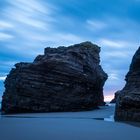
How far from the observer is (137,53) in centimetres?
1931

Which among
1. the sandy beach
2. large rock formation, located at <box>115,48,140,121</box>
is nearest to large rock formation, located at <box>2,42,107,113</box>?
large rock formation, located at <box>115,48,140,121</box>

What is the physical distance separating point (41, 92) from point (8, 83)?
4086 millimetres

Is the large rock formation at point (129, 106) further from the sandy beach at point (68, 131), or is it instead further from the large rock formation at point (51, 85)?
the large rock formation at point (51, 85)

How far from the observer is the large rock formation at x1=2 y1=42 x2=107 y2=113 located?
2670 centimetres

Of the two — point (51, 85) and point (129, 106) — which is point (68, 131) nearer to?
point (129, 106)

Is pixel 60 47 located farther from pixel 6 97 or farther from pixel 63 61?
pixel 6 97

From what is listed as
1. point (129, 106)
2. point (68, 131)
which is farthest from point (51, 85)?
point (68, 131)

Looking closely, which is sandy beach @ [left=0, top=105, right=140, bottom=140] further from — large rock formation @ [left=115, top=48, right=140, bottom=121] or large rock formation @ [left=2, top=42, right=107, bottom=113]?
large rock formation @ [left=2, top=42, right=107, bottom=113]

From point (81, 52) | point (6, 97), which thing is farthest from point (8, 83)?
point (81, 52)

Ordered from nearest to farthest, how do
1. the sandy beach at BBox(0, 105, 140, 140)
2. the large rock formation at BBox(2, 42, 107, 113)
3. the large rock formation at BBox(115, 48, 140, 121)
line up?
the sandy beach at BBox(0, 105, 140, 140) < the large rock formation at BBox(115, 48, 140, 121) < the large rock formation at BBox(2, 42, 107, 113)

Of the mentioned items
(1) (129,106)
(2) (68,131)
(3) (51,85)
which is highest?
(3) (51,85)

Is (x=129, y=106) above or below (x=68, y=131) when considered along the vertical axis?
above

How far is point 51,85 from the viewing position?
1070 inches

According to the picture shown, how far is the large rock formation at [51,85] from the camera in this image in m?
26.7
